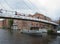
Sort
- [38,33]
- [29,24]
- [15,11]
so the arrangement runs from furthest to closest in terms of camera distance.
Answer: [29,24]
[38,33]
[15,11]

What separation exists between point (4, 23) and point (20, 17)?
2292 centimetres

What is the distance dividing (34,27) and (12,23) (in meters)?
8.64

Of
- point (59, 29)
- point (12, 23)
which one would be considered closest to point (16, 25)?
point (12, 23)

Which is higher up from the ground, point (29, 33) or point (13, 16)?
point (13, 16)

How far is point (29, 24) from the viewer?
25594 mm

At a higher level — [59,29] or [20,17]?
[20,17]

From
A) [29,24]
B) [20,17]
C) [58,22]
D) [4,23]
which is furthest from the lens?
[4,23]

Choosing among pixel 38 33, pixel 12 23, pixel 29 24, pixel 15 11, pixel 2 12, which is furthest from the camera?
pixel 12 23

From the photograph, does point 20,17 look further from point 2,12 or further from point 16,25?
point 16,25

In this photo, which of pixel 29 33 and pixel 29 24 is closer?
pixel 29 33

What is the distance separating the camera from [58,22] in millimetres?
18906

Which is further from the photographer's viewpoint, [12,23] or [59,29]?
[12,23]

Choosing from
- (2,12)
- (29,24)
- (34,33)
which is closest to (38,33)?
(34,33)

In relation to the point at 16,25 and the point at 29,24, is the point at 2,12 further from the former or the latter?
the point at 16,25
